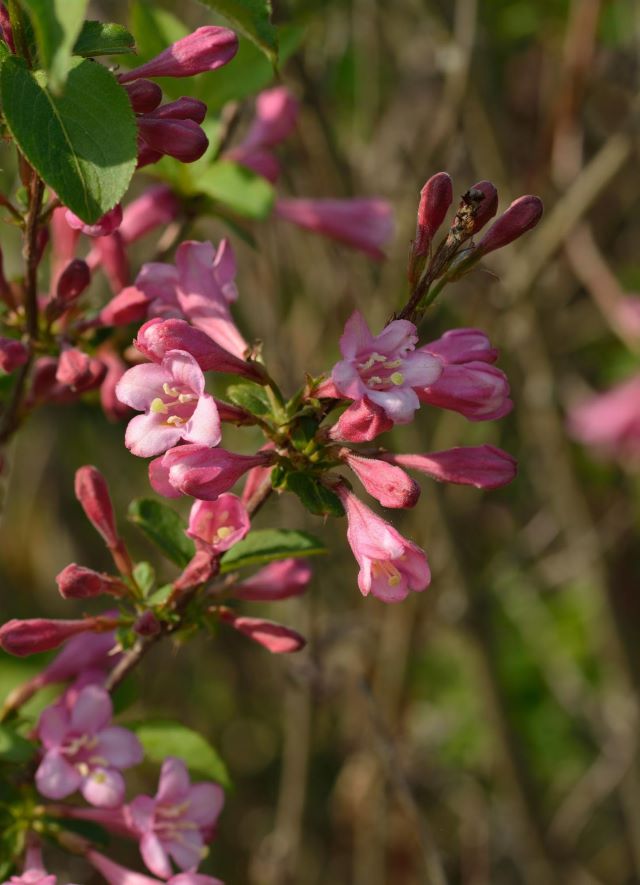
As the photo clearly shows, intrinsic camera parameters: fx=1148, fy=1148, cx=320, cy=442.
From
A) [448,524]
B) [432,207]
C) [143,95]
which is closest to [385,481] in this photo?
[432,207]

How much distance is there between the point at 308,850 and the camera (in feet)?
13.1

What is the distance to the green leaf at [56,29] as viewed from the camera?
1.03 metres

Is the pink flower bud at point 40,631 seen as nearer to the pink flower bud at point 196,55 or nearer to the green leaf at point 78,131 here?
the green leaf at point 78,131

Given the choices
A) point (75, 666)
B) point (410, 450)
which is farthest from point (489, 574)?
point (75, 666)

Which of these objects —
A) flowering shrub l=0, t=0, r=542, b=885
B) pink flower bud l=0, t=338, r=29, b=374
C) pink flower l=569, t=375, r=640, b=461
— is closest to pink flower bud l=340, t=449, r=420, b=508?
flowering shrub l=0, t=0, r=542, b=885

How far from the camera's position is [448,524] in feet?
10.4

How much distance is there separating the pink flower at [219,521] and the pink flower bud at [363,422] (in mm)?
198

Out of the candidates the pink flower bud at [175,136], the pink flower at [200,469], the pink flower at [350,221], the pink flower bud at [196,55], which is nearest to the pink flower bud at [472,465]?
the pink flower at [200,469]

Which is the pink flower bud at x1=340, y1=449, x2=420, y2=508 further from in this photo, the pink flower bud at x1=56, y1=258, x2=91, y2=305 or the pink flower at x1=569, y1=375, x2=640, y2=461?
the pink flower at x1=569, y1=375, x2=640, y2=461

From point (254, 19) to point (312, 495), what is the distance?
562mm

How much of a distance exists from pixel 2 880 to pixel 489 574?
90.7 inches

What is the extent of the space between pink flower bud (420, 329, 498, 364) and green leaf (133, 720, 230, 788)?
0.75 m

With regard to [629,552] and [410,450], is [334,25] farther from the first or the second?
[629,552]

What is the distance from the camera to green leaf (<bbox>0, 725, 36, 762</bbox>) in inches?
61.6
